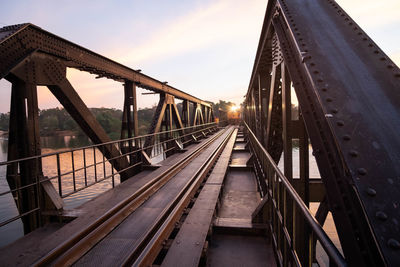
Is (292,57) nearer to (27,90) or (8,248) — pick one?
(27,90)

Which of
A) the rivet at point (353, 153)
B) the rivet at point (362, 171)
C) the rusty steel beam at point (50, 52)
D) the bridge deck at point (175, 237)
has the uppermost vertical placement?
the rusty steel beam at point (50, 52)

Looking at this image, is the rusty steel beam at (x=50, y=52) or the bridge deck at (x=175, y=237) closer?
the bridge deck at (x=175, y=237)

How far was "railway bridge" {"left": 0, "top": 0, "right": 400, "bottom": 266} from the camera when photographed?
1.47 meters

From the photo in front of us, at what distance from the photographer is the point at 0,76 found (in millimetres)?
3424

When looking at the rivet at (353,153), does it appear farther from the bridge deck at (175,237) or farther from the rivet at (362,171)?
the bridge deck at (175,237)

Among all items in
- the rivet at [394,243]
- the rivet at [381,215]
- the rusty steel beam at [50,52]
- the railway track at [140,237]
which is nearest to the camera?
the rivet at [394,243]

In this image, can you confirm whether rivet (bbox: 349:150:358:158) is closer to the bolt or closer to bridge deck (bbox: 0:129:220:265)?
the bolt

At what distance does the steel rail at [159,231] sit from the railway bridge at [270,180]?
0.09 ft

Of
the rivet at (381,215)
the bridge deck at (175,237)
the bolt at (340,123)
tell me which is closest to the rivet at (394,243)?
the rivet at (381,215)

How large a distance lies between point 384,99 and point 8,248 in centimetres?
481

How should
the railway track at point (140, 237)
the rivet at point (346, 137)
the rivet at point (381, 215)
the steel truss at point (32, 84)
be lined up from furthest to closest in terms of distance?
the steel truss at point (32, 84)
the railway track at point (140, 237)
the rivet at point (346, 137)
the rivet at point (381, 215)

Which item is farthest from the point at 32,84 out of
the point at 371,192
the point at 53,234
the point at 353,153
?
the point at 371,192

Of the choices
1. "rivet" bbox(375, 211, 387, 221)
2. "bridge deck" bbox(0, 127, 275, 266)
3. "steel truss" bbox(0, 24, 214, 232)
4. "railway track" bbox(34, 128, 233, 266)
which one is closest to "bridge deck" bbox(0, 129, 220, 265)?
"bridge deck" bbox(0, 127, 275, 266)

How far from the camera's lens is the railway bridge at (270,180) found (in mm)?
1473
